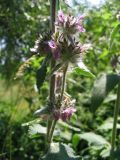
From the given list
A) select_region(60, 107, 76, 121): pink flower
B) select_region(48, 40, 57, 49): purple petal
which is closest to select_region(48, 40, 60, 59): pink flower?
select_region(48, 40, 57, 49): purple petal

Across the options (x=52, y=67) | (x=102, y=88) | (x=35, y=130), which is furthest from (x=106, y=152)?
(x=52, y=67)

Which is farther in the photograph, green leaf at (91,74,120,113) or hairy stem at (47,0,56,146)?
green leaf at (91,74,120,113)

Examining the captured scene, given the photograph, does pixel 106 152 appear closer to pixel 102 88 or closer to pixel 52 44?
pixel 102 88

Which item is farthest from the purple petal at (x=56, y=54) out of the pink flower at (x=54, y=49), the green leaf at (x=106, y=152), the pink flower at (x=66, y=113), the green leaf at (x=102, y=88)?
the green leaf at (x=106, y=152)

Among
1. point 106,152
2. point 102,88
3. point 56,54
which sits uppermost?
point 56,54

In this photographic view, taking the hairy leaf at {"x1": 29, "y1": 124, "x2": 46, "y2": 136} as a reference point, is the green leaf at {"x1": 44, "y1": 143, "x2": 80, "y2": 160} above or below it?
below

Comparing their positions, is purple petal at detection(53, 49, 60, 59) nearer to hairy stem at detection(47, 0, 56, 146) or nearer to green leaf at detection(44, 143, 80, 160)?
hairy stem at detection(47, 0, 56, 146)

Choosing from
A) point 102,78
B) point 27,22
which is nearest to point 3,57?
point 27,22
